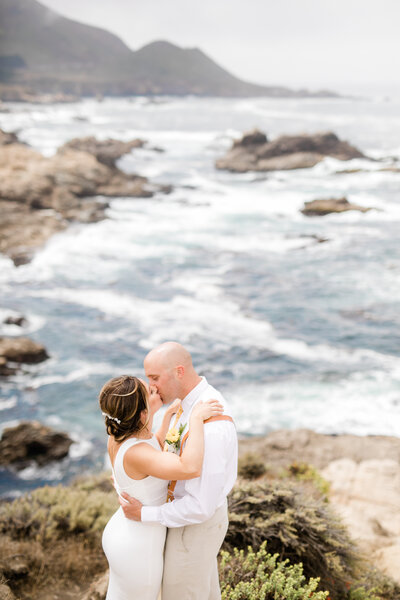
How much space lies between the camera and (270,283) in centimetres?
2594

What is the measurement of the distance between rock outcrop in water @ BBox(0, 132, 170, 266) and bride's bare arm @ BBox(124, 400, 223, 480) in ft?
86.2

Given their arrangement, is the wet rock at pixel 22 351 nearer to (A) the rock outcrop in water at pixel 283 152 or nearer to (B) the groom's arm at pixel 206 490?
(B) the groom's arm at pixel 206 490

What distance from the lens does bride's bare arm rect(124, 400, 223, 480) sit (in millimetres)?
3221

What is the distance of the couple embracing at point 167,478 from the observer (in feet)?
10.8

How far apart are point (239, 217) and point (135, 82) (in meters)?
172

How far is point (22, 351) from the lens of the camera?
18.0 metres

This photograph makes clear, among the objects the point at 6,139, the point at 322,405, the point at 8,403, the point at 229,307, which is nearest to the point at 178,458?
the point at 322,405

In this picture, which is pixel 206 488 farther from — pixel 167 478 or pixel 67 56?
pixel 67 56

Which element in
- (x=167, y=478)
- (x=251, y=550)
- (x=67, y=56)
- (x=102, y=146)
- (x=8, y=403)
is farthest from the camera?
(x=67, y=56)

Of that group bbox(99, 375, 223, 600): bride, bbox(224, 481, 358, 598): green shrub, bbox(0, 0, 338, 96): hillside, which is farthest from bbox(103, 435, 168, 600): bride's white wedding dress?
bbox(0, 0, 338, 96): hillside

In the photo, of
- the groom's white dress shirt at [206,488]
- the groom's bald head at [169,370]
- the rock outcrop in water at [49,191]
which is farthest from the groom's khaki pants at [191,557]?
the rock outcrop in water at [49,191]

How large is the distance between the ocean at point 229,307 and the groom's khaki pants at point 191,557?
975 centimetres

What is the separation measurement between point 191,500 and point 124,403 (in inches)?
29.3

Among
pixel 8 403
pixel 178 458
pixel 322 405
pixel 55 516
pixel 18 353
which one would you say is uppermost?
pixel 178 458
